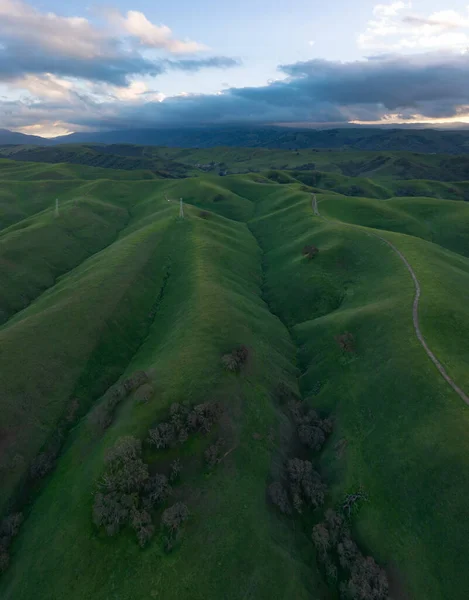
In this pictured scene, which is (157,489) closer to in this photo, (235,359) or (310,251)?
(235,359)

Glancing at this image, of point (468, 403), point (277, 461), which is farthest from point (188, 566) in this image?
point (468, 403)

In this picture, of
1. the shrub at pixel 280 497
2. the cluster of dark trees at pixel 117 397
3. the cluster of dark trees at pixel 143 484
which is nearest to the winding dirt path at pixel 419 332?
the shrub at pixel 280 497

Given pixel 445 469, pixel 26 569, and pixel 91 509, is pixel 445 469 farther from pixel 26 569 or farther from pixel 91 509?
pixel 26 569

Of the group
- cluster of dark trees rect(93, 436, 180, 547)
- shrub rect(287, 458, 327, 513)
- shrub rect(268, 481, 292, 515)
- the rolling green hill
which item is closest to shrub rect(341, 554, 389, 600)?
the rolling green hill

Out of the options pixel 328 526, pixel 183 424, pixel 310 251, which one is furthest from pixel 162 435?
pixel 310 251

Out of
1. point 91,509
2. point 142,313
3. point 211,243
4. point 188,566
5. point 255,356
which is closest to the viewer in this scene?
point 188,566
